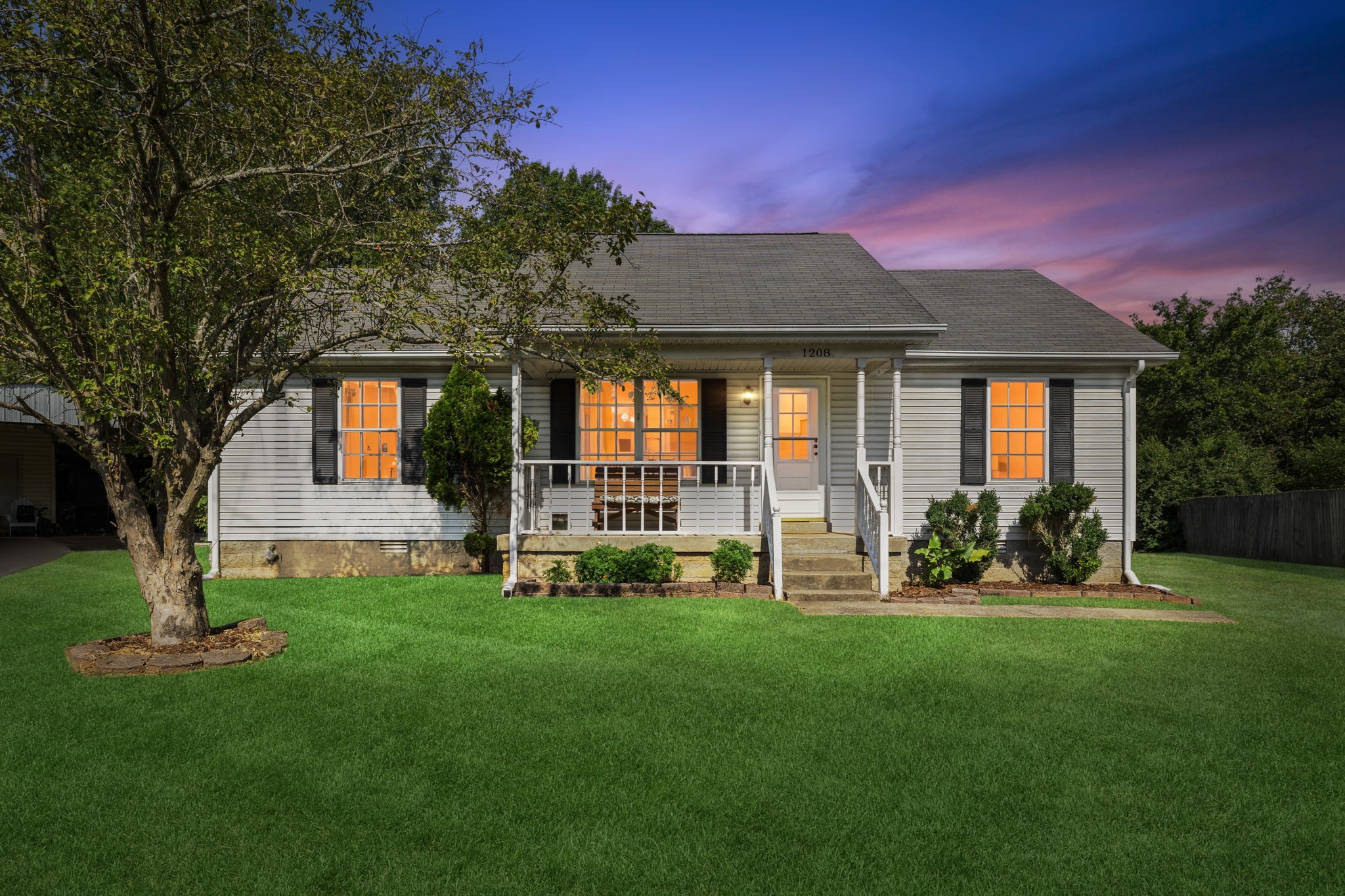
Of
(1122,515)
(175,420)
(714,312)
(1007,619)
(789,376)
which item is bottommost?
(1007,619)

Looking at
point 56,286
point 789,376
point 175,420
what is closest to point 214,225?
point 56,286

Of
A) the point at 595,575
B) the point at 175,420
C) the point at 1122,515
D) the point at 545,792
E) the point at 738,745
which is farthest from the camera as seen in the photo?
the point at 1122,515

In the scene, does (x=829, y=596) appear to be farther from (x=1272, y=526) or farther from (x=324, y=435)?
(x=1272, y=526)

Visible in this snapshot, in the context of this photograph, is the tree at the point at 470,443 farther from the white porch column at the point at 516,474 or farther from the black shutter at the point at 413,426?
the black shutter at the point at 413,426

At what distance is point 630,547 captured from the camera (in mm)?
9406

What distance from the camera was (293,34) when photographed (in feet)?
20.1

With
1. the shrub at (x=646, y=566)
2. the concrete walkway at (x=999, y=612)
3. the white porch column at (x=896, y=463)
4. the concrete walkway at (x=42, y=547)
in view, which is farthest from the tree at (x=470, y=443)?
the concrete walkway at (x=42, y=547)

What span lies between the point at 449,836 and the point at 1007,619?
6.51m

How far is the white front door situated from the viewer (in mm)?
10898

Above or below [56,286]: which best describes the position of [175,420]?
below

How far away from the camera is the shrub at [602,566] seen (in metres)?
8.98

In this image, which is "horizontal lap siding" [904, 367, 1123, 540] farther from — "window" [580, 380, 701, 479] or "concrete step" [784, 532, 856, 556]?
"window" [580, 380, 701, 479]

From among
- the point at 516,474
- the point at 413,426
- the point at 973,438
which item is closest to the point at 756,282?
the point at 973,438

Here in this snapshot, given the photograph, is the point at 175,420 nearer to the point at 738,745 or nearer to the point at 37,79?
the point at 37,79
